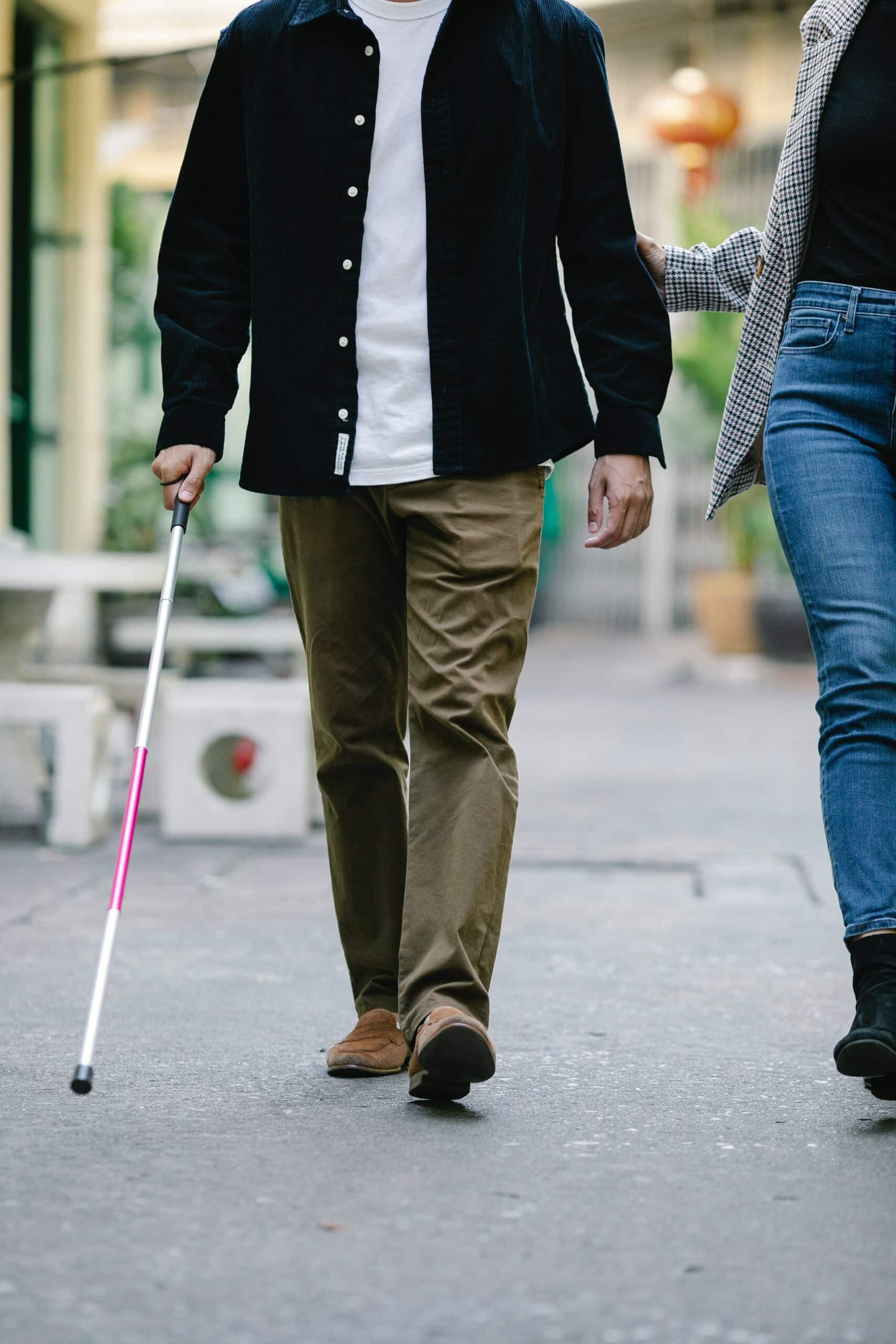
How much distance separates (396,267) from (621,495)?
49 centimetres

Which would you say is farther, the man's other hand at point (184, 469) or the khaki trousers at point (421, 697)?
the man's other hand at point (184, 469)

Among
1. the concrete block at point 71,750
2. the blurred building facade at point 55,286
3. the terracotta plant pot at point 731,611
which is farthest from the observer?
the terracotta plant pot at point 731,611

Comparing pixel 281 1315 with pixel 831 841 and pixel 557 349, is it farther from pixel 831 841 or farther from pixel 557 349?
pixel 557 349

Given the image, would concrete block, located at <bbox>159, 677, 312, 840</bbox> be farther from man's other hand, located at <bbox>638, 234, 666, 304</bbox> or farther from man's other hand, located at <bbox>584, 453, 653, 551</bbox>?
man's other hand, located at <bbox>584, 453, 653, 551</bbox>

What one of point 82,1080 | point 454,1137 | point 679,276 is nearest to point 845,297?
point 679,276

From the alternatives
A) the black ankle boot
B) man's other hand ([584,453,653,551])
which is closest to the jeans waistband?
man's other hand ([584,453,653,551])

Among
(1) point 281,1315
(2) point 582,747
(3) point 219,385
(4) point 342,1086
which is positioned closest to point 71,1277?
(1) point 281,1315

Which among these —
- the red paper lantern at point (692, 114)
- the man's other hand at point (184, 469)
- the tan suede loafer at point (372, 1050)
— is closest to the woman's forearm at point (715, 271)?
the man's other hand at point (184, 469)

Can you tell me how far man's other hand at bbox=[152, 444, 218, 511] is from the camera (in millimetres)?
3031

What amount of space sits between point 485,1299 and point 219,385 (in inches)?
63.3

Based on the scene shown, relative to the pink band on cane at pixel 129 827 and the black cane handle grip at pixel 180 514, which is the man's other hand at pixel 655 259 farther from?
the pink band on cane at pixel 129 827

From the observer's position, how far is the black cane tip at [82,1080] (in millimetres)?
2395

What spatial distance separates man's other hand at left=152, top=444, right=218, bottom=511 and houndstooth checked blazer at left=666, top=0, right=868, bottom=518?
0.83 metres

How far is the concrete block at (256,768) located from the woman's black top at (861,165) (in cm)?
311
